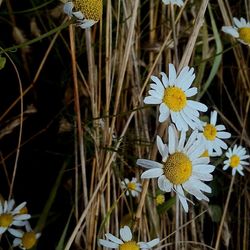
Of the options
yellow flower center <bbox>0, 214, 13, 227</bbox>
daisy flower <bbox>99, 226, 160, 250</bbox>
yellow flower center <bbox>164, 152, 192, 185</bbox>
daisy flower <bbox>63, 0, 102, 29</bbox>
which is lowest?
daisy flower <bbox>99, 226, 160, 250</bbox>

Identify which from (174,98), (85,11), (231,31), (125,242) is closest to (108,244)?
(125,242)

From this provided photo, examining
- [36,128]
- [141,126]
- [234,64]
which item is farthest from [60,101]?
[234,64]

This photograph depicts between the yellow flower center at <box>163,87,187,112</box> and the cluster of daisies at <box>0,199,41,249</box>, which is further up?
the yellow flower center at <box>163,87,187,112</box>

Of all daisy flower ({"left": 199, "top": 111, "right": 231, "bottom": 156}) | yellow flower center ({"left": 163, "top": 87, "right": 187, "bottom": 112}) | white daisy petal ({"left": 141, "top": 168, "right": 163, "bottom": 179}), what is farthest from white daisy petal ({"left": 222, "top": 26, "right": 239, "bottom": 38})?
white daisy petal ({"left": 141, "top": 168, "right": 163, "bottom": 179})

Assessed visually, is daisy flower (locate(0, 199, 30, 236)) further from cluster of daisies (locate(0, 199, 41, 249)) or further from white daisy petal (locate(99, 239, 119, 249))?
white daisy petal (locate(99, 239, 119, 249))

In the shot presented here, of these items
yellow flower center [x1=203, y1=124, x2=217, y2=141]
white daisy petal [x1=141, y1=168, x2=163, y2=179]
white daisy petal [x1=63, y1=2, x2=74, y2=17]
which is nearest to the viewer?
white daisy petal [x1=63, y1=2, x2=74, y2=17]

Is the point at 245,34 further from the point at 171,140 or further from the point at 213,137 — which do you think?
the point at 171,140

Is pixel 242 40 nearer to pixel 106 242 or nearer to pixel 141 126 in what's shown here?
pixel 141 126
